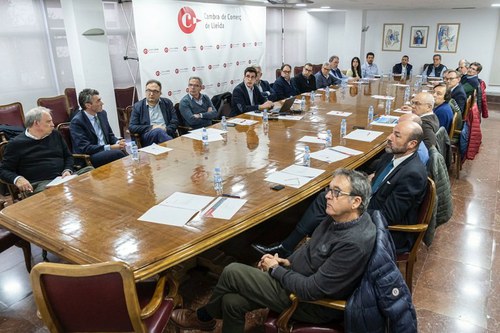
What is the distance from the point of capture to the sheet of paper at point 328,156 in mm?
2949

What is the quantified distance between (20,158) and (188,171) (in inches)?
57.6

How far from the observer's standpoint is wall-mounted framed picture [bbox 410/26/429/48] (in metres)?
10.8

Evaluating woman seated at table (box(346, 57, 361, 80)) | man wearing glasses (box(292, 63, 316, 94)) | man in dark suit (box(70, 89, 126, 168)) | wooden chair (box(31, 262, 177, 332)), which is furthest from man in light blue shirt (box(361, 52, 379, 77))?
wooden chair (box(31, 262, 177, 332))

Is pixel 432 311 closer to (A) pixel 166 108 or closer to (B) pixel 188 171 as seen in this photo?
(B) pixel 188 171

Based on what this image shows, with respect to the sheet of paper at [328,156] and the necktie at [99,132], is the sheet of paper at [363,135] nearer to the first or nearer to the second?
the sheet of paper at [328,156]

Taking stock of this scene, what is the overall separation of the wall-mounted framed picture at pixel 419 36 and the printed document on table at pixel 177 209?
10704 millimetres

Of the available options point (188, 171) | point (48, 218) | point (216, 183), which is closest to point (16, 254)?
point (48, 218)

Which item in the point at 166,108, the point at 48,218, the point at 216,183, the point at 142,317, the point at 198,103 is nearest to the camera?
the point at 142,317

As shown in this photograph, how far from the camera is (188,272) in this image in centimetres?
Answer: 282

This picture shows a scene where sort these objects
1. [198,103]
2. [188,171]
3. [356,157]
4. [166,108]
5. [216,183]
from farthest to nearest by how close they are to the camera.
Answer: [198,103], [166,108], [356,157], [188,171], [216,183]

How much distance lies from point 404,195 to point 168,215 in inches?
53.7

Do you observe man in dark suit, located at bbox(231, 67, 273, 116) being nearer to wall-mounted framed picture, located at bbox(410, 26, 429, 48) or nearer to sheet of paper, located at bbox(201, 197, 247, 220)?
sheet of paper, located at bbox(201, 197, 247, 220)

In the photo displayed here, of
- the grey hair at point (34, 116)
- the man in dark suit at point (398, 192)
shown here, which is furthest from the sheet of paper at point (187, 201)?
the grey hair at point (34, 116)

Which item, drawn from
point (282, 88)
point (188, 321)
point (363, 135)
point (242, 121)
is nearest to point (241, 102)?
point (242, 121)
